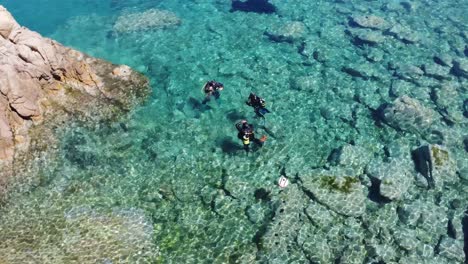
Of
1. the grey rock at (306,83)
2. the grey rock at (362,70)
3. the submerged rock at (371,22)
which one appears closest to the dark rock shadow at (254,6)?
the submerged rock at (371,22)

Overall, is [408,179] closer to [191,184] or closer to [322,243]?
[322,243]

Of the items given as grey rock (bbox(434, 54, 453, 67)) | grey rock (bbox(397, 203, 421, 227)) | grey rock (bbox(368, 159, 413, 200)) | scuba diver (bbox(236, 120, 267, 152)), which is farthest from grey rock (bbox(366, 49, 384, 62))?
grey rock (bbox(397, 203, 421, 227))

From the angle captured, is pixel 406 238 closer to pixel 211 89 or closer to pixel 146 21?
pixel 211 89

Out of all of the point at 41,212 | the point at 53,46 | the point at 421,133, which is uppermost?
the point at 53,46

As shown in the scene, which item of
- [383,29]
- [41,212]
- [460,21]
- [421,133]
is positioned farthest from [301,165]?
[460,21]

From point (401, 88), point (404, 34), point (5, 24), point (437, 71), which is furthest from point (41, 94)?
point (404, 34)
